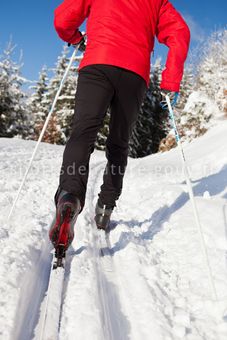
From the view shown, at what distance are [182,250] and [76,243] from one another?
933 mm

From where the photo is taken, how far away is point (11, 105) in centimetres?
2975

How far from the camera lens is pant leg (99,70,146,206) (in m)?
2.81

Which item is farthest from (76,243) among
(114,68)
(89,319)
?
(114,68)

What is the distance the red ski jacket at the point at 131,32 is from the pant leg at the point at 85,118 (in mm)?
145

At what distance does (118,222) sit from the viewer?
12.7 ft

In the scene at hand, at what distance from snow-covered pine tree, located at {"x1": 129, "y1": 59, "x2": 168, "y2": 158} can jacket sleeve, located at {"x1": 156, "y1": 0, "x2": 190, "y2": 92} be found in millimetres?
31368

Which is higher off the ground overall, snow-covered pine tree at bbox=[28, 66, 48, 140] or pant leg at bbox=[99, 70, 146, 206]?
snow-covered pine tree at bbox=[28, 66, 48, 140]

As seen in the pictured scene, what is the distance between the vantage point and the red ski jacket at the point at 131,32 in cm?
274

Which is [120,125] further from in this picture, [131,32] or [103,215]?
[103,215]

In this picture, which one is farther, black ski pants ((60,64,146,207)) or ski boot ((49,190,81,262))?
black ski pants ((60,64,146,207))

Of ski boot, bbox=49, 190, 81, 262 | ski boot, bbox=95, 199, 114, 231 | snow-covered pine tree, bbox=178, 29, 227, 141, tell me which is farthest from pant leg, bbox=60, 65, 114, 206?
snow-covered pine tree, bbox=178, 29, 227, 141

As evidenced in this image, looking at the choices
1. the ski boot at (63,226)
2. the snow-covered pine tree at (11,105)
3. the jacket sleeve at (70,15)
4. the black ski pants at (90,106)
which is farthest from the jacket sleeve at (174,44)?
the snow-covered pine tree at (11,105)

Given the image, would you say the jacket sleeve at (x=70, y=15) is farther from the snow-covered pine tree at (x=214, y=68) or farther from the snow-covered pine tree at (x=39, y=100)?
the snow-covered pine tree at (x=39, y=100)

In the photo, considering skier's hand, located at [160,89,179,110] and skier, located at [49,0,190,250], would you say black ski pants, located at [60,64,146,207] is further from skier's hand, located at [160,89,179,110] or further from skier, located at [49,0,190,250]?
skier's hand, located at [160,89,179,110]
